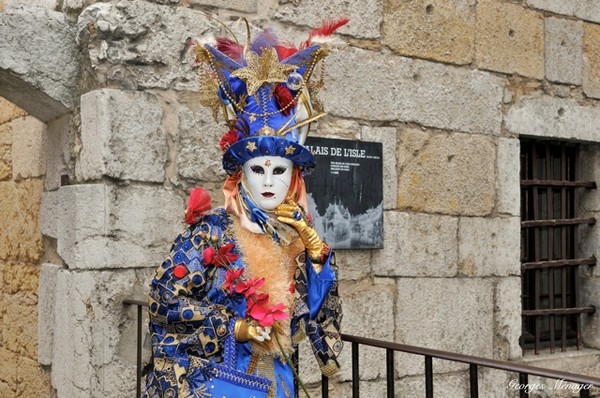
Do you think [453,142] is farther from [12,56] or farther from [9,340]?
[9,340]

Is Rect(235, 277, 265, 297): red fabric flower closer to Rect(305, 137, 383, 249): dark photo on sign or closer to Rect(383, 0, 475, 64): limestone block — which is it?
Rect(305, 137, 383, 249): dark photo on sign

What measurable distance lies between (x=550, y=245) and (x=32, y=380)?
3.27m

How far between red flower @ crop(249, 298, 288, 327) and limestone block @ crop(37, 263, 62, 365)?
1.59 m

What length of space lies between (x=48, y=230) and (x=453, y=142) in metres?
2.27

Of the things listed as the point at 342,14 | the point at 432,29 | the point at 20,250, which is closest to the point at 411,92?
the point at 432,29

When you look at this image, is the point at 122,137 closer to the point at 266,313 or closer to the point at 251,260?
the point at 251,260

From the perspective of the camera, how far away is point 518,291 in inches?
186

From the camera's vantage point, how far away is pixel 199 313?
245 cm

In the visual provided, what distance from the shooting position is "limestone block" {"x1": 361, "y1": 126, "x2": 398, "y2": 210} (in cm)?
424

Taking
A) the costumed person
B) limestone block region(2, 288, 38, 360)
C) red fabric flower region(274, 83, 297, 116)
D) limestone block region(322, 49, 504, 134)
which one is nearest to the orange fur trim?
the costumed person

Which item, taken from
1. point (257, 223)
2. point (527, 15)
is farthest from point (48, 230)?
point (527, 15)

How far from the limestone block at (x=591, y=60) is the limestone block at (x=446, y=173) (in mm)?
967

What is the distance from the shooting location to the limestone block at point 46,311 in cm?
375

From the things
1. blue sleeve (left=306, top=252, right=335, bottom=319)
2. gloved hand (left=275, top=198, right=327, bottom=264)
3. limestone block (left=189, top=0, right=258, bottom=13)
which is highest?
limestone block (left=189, top=0, right=258, bottom=13)
